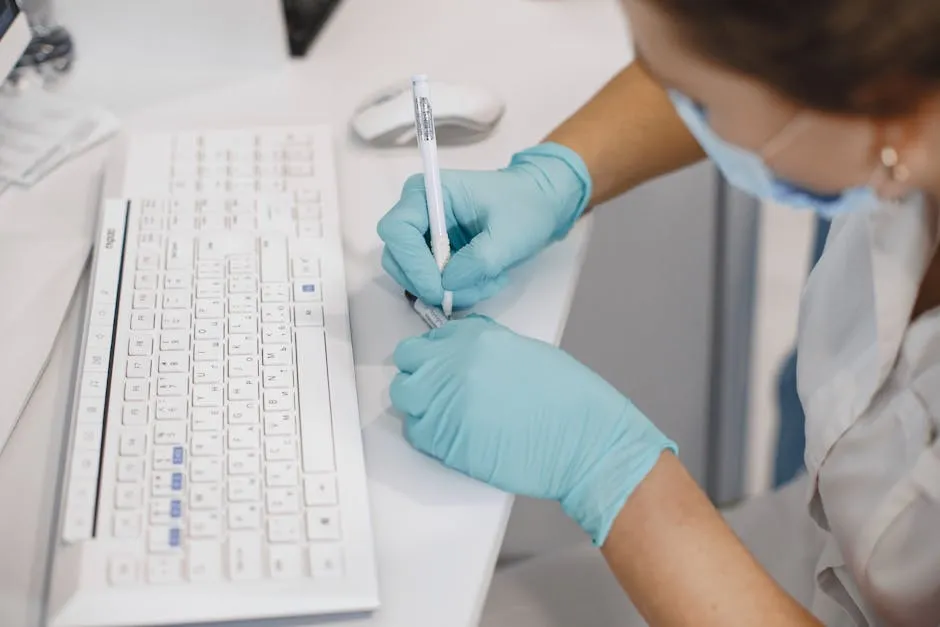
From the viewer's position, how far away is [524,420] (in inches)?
29.1

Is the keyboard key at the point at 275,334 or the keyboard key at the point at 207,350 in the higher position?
the keyboard key at the point at 275,334

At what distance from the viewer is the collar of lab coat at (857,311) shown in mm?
782

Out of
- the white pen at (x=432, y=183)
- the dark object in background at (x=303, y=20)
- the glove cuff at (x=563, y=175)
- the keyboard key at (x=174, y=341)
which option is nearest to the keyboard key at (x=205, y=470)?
the keyboard key at (x=174, y=341)

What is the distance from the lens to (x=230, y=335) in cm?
78

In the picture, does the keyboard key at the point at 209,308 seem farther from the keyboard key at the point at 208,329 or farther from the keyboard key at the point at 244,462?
the keyboard key at the point at 244,462

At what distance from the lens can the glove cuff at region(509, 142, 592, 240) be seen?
0.91 metres

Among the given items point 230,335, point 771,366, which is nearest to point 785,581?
point 230,335

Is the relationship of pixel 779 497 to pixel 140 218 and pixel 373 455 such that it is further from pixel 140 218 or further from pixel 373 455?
pixel 140 218

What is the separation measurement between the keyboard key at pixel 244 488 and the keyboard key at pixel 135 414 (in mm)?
80

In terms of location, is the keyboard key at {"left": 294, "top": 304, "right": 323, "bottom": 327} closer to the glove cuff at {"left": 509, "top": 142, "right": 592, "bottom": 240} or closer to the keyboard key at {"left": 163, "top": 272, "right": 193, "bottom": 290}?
the keyboard key at {"left": 163, "top": 272, "right": 193, "bottom": 290}

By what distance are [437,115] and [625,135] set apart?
0.16m

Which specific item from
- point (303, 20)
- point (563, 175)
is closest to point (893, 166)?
point (563, 175)

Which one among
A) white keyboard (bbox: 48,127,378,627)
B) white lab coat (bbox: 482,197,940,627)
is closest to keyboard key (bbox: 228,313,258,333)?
white keyboard (bbox: 48,127,378,627)

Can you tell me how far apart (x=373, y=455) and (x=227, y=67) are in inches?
20.4
